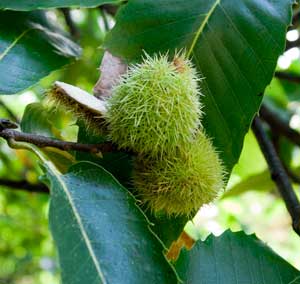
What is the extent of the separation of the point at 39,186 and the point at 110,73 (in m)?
0.89

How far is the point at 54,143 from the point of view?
0.88 metres

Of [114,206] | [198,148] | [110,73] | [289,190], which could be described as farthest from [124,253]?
[289,190]

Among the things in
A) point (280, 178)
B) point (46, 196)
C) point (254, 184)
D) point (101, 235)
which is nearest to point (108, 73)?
point (101, 235)

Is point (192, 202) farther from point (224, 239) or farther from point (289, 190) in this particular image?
point (289, 190)

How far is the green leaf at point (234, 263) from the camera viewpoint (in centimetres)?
97

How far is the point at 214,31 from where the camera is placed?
1.06 m

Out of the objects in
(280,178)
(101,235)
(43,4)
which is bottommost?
(101,235)

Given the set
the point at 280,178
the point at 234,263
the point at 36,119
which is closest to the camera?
the point at 234,263

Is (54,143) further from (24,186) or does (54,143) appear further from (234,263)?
(24,186)

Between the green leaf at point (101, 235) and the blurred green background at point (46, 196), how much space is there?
0.43m

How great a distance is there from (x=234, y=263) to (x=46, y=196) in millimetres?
1675

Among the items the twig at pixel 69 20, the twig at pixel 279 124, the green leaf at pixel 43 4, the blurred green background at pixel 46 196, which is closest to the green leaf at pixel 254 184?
the blurred green background at pixel 46 196

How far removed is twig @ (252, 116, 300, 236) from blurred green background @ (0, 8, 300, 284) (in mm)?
192

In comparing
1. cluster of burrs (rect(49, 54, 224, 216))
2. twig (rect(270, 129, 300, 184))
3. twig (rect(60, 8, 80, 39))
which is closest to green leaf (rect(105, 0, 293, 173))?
cluster of burrs (rect(49, 54, 224, 216))
